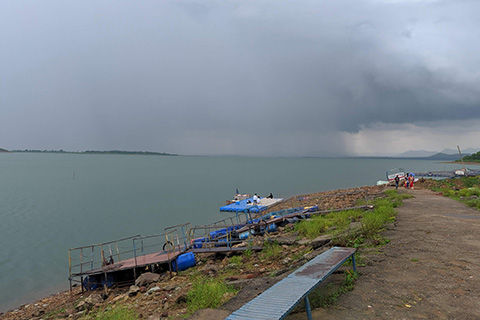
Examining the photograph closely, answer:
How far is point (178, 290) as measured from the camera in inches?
373

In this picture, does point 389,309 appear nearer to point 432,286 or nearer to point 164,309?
point 432,286

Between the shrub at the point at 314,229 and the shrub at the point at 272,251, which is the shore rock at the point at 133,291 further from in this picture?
the shrub at the point at 314,229

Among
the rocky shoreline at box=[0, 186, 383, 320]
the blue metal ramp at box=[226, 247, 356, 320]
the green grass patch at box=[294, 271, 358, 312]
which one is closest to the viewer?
the blue metal ramp at box=[226, 247, 356, 320]

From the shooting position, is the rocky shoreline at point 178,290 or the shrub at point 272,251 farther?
the shrub at point 272,251

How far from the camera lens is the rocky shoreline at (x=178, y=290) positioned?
22.5ft

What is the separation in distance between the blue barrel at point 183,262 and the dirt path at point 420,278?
887 centimetres

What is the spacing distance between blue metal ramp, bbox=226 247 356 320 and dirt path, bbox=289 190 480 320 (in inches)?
21.5

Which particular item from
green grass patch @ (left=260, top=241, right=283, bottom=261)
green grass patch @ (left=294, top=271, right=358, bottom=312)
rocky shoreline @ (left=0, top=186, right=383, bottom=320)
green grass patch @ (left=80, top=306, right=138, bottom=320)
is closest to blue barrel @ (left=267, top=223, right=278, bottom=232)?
rocky shoreline @ (left=0, top=186, right=383, bottom=320)

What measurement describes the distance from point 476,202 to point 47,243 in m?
30.6

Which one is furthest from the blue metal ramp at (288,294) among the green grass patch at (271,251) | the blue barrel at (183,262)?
the blue barrel at (183,262)

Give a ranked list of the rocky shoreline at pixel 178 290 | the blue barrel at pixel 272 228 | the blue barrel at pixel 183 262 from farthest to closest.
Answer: the blue barrel at pixel 272 228, the blue barrel at pixel 183 262, the rocky shoreline at pixel 178 290

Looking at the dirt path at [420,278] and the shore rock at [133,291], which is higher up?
the dirt path at [420,278]

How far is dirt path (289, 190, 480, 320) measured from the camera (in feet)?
15.2

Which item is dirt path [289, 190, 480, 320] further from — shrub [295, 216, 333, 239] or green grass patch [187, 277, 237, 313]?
shrub [295, 216, 333, 239]
